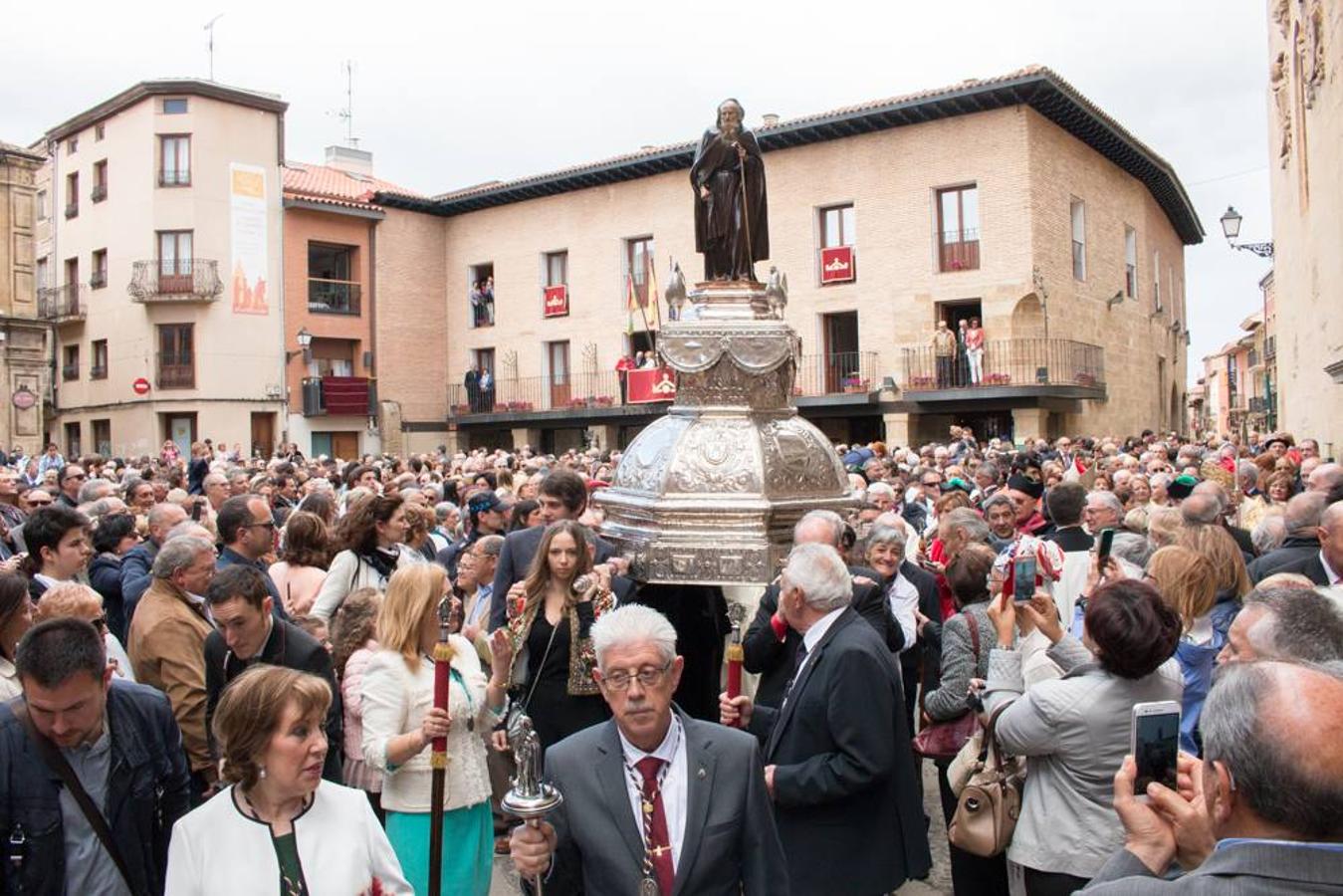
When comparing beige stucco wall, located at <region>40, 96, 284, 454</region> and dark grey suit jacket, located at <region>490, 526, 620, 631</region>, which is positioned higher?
beige stucco wall, located at <region>40, 96, 284, 454</region>

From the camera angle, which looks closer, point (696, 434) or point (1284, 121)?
point (696, 434)

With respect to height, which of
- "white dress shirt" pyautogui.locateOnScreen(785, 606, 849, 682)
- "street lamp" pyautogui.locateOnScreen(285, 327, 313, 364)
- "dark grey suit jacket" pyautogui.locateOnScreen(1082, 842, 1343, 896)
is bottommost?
"dark grey suit jacket" pyautogui.locateOnScreen(1082, 842, 1343, 896)

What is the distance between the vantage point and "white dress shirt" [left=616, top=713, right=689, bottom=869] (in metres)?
2.80

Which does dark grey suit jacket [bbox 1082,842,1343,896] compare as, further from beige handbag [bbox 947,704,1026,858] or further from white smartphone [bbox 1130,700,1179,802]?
beige handbag [bbox 947,704,1026,858]

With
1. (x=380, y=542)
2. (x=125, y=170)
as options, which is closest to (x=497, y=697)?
(x=380, y=542)

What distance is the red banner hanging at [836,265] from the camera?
84.8 feet

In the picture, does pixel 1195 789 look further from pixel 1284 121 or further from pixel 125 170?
pixel 125 170

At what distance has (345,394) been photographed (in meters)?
31.4

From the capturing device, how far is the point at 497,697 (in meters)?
4.50

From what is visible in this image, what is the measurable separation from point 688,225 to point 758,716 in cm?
2464

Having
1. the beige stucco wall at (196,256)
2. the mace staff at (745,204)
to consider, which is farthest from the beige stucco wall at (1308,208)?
the beige stucco wall at (196,256)

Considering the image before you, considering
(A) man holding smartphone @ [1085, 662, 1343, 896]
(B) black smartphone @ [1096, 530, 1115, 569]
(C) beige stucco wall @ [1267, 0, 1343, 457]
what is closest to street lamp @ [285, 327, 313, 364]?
(C) beige stucco wall @ [1267, 0, 1343, 457]

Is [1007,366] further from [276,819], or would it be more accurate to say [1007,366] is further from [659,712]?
[276,819]

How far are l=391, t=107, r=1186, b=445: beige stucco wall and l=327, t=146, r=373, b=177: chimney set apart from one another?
5935mm
